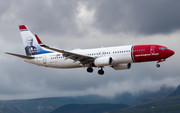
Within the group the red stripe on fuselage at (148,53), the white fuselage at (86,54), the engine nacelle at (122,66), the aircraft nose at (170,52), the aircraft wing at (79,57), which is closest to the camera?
the red stripe on fuselage at (148,53)

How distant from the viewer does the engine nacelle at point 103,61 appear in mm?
68750

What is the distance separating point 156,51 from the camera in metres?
68.6

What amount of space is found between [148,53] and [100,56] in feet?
35.2

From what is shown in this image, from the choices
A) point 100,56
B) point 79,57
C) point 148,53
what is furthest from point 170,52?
point 79,57

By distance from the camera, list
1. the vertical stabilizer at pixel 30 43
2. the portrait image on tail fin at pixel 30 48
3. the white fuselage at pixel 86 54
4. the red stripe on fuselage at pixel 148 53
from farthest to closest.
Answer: the portrait image on tail fin at pixel 30 48, the vertical stabilizer at pixel 30 43, the white fuselage at pixel 86 54, the red stripe on fuselage at pixel 148 53

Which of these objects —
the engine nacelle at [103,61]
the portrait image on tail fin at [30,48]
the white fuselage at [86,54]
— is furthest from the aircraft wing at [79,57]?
the portrait image on tail fin at [30,48]

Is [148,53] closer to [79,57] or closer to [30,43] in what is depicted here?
[79,57]

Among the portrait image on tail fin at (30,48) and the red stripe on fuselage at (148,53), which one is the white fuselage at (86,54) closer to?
the red stripe on fuselage at (148,53)

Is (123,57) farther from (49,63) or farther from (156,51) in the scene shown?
(49,63)

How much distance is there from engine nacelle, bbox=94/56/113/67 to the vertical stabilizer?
15799 mm

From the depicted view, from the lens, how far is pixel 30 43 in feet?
276

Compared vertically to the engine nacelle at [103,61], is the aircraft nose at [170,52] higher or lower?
Answer: higher

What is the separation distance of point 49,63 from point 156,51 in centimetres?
2612

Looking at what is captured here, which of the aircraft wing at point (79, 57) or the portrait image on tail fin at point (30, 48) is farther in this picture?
the portrait image on tail fin at point (30, 48)
